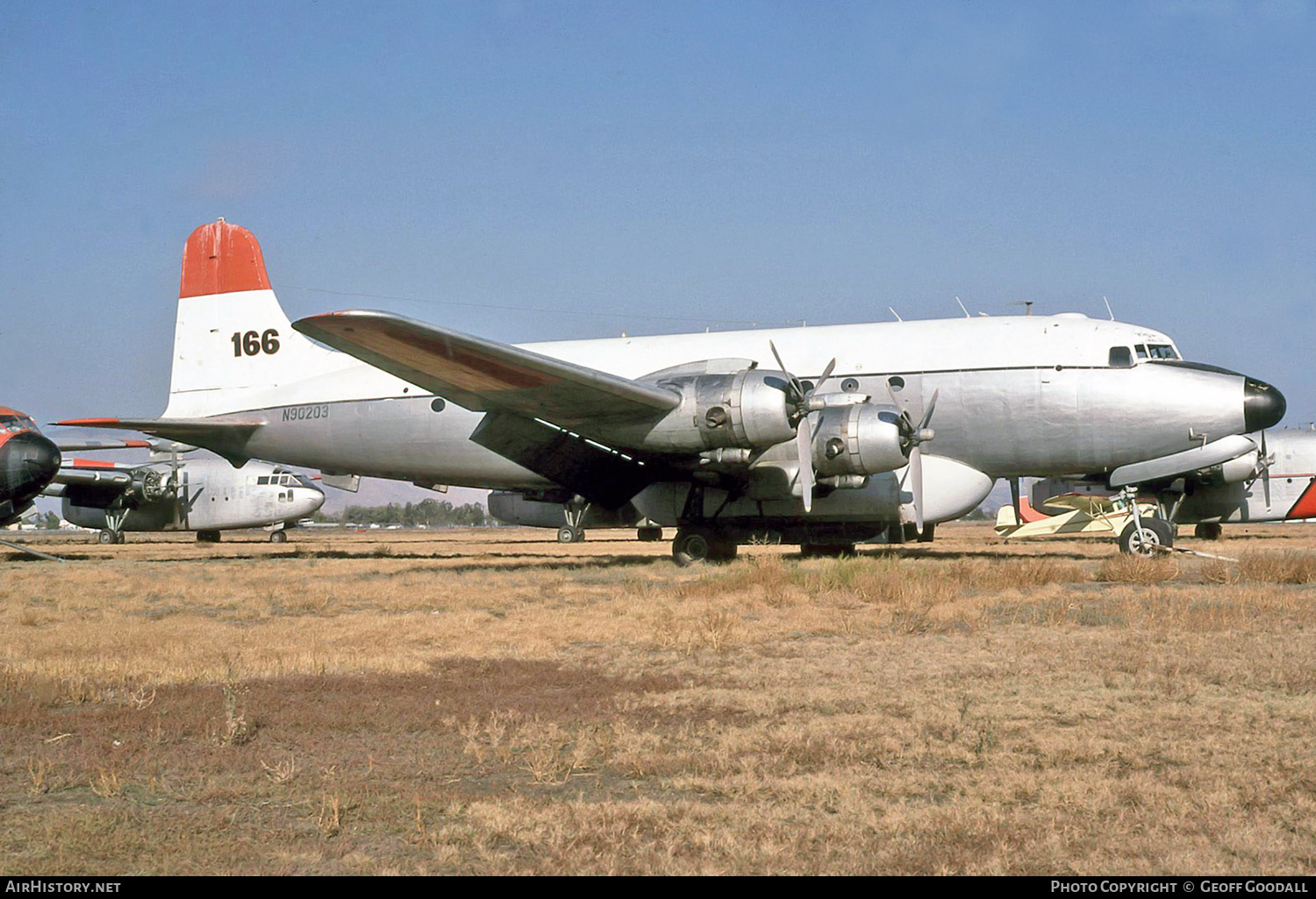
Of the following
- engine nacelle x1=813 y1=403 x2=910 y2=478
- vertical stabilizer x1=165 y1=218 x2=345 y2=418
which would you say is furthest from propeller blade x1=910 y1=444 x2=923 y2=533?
vertical stabilizer x1=165 y1=218 x2=345 y2=418

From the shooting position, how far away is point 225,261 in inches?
953

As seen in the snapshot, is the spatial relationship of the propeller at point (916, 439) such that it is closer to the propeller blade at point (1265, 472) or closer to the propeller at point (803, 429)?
the propeller at point (803, 429)

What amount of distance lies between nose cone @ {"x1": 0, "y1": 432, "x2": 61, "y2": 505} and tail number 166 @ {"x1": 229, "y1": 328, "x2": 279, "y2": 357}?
395cm

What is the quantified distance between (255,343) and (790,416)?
1246 centimetres

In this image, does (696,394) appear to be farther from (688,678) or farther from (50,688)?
(50,688)

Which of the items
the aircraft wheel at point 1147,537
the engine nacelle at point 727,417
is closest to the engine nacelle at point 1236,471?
the aircraft wheel at point 1147,537

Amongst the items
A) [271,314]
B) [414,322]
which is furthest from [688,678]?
[271,314]

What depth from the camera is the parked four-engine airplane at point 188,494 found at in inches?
1556

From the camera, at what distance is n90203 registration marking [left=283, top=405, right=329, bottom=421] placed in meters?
21.6

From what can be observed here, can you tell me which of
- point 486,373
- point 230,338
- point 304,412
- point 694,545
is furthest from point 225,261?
point 694,545

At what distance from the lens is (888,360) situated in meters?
18.7

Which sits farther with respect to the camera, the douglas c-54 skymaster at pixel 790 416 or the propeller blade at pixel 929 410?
the propeller blade at pixel 929 410

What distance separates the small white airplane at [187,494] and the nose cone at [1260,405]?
30636 millimetres

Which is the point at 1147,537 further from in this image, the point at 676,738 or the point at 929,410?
the point at 676,738
